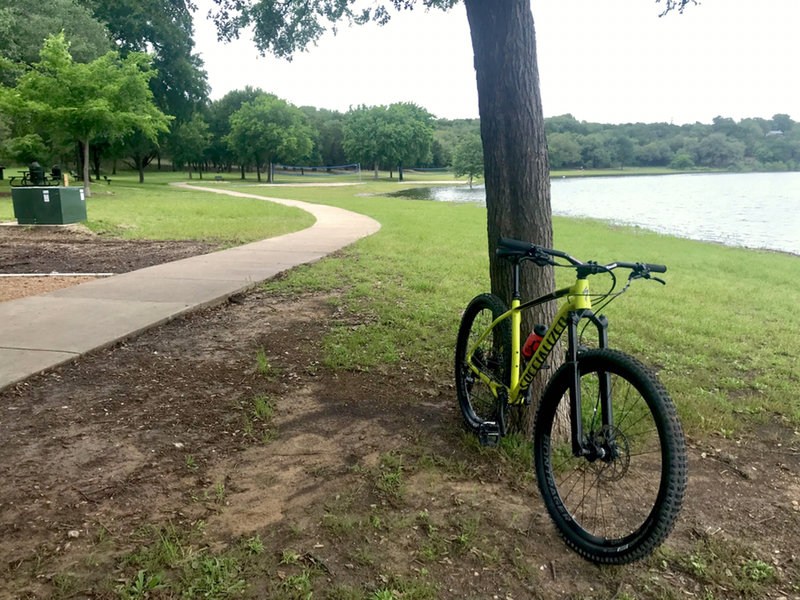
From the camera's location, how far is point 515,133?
3559 millimetres

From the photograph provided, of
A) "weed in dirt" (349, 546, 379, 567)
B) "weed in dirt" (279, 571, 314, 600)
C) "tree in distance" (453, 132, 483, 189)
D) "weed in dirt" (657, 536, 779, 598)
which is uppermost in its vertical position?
"tree in distance" (453, 132, 483, 189)

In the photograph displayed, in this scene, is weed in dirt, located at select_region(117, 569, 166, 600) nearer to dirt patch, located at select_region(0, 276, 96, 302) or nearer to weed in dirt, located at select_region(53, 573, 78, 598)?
weed in dirt, located at select_region(53, 573, 78, 598)

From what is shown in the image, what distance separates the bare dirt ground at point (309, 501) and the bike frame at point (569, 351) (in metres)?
0.44

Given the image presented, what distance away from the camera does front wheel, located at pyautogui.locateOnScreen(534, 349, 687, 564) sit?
7.02 ft

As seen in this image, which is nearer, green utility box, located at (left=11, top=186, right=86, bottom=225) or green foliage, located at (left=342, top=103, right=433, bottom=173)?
green utility box, located at (left=11, top=186, right=86, bottom=225)

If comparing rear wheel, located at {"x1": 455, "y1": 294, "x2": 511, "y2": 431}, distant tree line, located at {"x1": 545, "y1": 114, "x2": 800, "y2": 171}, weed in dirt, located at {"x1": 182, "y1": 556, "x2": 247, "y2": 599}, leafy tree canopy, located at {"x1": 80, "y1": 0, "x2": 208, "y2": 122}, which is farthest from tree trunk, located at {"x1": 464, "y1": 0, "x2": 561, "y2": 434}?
distant tree line, located at {"x1": 545, "y1": 114, "x2": 800, "y2": 171}

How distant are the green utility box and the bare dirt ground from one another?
412 inches

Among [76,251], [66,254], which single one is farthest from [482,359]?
[76,251]

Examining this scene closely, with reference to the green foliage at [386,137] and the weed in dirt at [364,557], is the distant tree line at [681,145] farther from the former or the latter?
the weed in dirt at [364,557]

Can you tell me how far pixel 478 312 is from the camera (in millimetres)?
3768

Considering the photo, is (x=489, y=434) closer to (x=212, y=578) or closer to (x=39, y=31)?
(x=212, y=578)

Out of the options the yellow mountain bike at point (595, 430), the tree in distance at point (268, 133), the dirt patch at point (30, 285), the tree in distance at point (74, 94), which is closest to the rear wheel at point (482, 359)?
the yellow mountain bike at point (595, 430)

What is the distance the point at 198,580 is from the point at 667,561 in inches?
74.2

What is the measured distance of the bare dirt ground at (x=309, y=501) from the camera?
229cm
